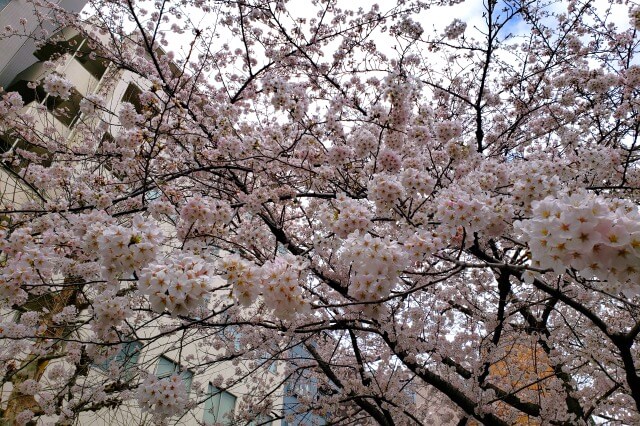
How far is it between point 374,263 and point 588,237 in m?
1.17

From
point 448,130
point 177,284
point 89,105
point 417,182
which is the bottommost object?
point 177,284

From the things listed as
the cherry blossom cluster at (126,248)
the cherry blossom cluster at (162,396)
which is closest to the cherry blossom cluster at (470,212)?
the cherry blossom cluster at (126,248)

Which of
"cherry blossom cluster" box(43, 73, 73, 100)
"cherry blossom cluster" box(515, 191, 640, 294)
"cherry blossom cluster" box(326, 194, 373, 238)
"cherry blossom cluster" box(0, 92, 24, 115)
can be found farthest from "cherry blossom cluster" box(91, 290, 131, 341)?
"cherry blossom cluster" box(0, 92, 24, 115)

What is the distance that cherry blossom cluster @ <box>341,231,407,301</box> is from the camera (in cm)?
248

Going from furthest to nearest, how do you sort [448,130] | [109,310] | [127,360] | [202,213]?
[127,360]
[448,130]
[202,213]
[109,310]

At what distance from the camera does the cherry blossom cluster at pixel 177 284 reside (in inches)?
89.6

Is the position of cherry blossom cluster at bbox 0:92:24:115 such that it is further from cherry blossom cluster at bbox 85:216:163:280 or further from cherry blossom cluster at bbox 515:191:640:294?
cherry blossom cluster at bbox 515:191:640:294

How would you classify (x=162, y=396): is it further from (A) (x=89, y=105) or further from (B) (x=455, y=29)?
(B) (x=455, y=29)

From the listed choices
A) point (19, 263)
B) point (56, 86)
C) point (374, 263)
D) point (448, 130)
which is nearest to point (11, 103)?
point (56, 86)

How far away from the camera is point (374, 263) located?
2480mm

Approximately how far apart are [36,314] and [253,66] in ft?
19.9

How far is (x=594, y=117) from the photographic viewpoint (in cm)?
600

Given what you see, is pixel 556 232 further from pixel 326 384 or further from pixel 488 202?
pixel 326 384

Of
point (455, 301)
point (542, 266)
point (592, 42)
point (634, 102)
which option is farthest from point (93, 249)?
point (592, 42)
